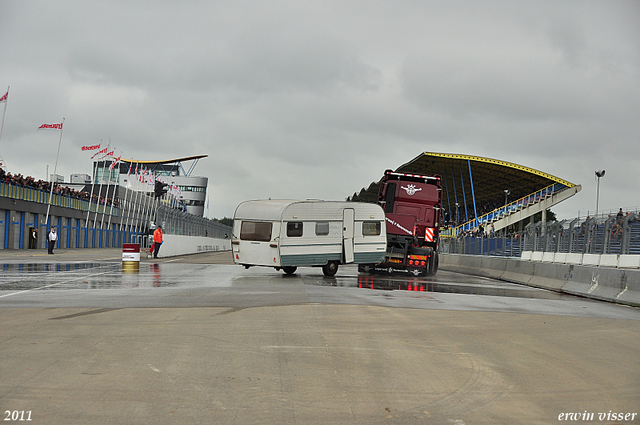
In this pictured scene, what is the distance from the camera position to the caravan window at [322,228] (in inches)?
904

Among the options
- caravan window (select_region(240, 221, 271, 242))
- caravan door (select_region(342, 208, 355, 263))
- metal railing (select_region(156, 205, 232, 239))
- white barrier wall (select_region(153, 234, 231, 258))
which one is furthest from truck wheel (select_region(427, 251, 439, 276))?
metal railing (select_region(156, 205, 232, 239))

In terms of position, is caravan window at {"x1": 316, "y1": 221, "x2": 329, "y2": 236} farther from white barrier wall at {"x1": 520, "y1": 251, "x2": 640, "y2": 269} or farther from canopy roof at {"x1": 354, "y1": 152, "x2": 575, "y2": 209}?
canopy roof at {"x1": 354, "y1": 152, "x2": 575, "y2": 209}

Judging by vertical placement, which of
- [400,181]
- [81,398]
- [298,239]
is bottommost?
[81,398]

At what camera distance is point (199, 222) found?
5731 cm

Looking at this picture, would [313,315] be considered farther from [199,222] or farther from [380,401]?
[199,222]

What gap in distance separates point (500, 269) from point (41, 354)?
909 inches

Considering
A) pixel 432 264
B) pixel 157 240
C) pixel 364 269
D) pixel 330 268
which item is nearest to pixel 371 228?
pixel 330 268

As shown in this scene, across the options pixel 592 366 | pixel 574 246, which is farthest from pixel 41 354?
pixel 574 246

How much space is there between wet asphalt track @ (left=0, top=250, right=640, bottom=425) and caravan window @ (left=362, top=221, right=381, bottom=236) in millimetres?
10789

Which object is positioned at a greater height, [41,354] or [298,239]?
[298,239]

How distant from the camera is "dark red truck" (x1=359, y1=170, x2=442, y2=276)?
83.5 ft

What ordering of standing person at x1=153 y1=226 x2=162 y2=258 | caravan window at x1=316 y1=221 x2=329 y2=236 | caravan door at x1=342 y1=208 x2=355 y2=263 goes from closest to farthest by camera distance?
caravan window at x1=316 y1=221 x2=329 y2=236 < caravan door at x1=342 y1=208 x2=355 y2=263 < standing person at x1=153 y1=226 x2=162 y2=258

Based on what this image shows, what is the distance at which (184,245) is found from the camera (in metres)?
48.1

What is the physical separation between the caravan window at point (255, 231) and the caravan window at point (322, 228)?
182 cm
